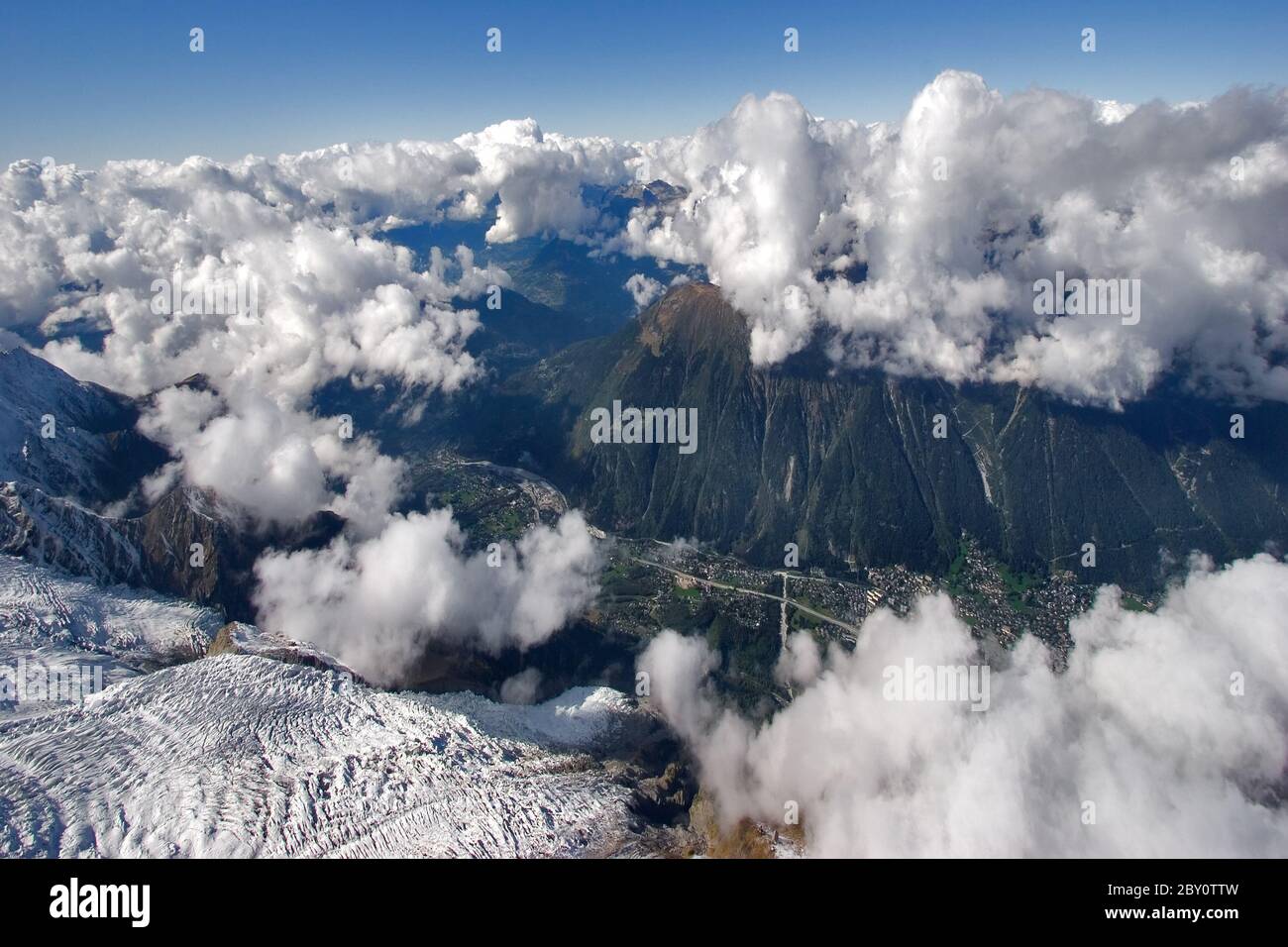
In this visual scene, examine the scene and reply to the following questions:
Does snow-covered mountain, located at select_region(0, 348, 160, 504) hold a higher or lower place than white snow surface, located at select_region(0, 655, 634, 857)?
higher

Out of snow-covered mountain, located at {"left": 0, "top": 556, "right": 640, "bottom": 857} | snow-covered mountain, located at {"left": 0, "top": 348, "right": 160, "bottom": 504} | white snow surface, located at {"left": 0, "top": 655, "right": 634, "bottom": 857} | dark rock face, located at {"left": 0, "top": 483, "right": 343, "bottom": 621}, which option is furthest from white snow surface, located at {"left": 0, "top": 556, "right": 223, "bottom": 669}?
snow-covered mountain, located at {"left": 0, "top": 348, "right": 160, "bottom": 504}

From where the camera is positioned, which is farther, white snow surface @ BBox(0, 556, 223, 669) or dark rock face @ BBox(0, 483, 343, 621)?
dark rock face @ BBox(0, 483, 343, 621)

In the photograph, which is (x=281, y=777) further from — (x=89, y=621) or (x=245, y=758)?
(x=89, y=621)

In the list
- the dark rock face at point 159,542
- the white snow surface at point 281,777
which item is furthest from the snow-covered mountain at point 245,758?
the dark rock face at point 159,542

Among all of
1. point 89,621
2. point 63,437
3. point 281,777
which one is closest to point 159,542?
point 89,621

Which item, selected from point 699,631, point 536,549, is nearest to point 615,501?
point 536,549

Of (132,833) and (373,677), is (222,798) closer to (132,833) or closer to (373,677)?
(132,833)

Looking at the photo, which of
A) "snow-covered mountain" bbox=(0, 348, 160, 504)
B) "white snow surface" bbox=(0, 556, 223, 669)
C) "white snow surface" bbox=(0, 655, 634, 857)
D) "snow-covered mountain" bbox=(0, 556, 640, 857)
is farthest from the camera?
"snow-covered mountain" bbox=(0, 348, 160, 504)

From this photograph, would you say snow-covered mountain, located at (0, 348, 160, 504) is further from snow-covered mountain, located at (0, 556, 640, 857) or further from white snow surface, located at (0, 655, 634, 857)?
white snow surface, located at (0, 655, 634, 857)

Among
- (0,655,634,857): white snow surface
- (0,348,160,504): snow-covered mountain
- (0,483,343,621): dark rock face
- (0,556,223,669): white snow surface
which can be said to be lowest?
(0,655,634,857): white snow surface
